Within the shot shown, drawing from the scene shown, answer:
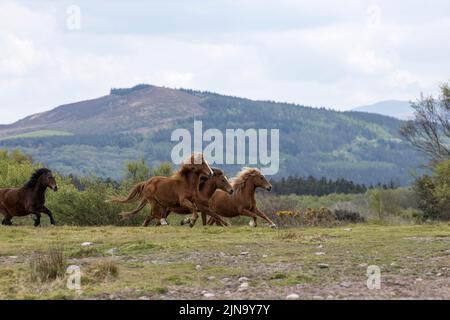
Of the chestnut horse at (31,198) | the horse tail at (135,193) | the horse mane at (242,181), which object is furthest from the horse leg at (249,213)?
the chestnut horse at (31,198)

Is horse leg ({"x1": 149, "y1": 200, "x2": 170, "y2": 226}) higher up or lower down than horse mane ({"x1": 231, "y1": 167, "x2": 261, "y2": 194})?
lower down

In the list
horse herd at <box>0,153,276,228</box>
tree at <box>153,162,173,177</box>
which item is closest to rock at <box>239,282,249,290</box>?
horse herd at <box>0,153,276,228</box>

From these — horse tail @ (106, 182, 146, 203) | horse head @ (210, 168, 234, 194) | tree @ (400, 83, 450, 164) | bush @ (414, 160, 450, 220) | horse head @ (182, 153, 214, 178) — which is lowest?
bush @ (414, 160, 450, 220)

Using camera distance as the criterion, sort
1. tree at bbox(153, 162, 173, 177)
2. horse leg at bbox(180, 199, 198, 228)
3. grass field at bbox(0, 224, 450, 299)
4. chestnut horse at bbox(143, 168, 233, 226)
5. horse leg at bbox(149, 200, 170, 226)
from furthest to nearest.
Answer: tree at bbox(153, 162, 173, 177) → chestnut horse at bbox(143, 168, 233, 226) → horse leg at bbox(149, 200, 170, 226) → horse leg at bbox(180, 199, 198, 228) → grass field at bbox(0, 224, 450, 299)

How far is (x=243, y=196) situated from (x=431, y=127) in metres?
36.2

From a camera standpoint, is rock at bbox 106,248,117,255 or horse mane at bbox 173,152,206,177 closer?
rock at bbox 106,248,117,255

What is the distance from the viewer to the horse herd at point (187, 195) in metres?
22.6

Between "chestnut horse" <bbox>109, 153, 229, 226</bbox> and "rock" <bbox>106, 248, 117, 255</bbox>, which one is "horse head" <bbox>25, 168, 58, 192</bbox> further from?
"rock" <bbox>106, 248, 117, 255</bbox>

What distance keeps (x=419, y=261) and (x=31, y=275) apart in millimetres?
6070

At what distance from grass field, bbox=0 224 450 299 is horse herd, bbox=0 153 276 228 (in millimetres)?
2114

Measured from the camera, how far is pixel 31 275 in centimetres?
1210

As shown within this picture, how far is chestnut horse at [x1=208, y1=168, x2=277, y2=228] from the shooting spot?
79.9 ft
